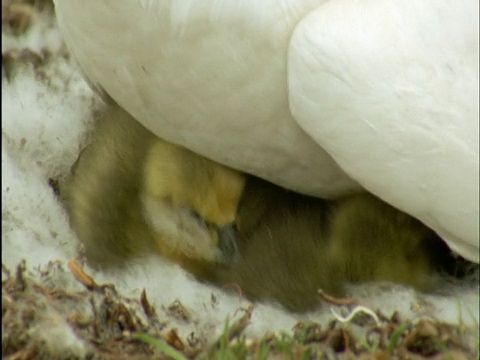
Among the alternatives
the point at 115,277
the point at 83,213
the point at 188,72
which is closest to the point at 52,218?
the point at 83,213

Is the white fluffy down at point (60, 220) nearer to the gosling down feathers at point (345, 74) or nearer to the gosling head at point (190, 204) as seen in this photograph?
the gosling head at point (190, 204)

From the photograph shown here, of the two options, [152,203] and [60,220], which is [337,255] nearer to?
[152,203]

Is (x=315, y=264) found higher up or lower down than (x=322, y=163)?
lower down

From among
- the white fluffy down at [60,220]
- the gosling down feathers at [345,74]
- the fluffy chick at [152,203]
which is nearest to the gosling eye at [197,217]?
the fluffy chick at [152,203]

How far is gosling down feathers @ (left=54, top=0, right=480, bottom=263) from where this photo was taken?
185cm

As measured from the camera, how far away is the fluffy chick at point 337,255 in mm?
2189

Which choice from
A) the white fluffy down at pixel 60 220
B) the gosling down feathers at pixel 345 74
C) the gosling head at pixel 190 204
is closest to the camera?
the gosling down feathers at pixel 345 74

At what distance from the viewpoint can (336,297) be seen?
2.14 metres

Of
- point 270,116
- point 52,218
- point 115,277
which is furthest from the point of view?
point 52,218

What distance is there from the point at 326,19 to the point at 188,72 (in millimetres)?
250

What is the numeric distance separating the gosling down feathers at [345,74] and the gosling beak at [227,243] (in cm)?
29

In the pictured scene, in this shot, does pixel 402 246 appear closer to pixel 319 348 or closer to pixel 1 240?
pixel 319 348

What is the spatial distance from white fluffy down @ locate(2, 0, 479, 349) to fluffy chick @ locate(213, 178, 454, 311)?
5 centimetres

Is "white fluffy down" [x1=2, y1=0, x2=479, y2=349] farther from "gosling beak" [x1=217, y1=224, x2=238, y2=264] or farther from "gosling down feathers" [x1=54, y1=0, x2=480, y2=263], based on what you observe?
"gosling down feathers" [x1=54, y1=0, x2=480, y2=263]
